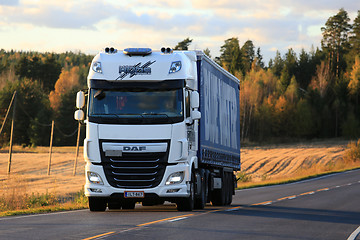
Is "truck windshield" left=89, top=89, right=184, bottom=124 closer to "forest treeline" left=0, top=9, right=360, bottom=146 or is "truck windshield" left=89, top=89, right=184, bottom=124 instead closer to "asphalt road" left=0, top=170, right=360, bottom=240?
"asphalt road" left=0, top=170, right=360, bottom=240

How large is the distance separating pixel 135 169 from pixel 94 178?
41.2 inches

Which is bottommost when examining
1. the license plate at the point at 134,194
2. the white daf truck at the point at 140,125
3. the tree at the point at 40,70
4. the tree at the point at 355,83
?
the license plate at the point at 134,194

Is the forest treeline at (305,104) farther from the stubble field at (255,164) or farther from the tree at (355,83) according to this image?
the stubble field at (255,164)

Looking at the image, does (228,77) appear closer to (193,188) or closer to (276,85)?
(193,188)

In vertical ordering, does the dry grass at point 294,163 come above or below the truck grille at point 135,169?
below

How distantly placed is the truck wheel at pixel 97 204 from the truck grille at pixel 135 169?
1.38m

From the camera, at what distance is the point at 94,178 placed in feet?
60.0

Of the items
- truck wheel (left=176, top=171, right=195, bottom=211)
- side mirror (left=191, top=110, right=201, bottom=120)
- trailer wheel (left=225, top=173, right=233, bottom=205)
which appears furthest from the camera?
trailer wheel (left=225, top=173, right=233, bottom=205)

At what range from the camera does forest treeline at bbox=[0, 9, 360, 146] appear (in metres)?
118

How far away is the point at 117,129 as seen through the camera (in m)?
18.0

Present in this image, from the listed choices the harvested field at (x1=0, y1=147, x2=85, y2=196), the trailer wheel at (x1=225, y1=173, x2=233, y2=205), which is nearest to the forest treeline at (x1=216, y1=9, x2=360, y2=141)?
the harvested field at (x1=0, y1=147, x2=85, y2=196)

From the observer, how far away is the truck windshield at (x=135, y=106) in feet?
59.0

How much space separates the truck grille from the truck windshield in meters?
0.81

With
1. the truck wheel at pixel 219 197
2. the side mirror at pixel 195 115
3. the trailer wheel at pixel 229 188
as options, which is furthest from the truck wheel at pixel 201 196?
the trailer wheel at pixel 229 188
